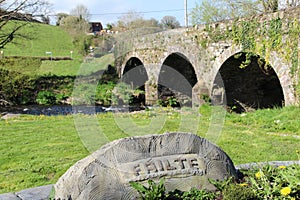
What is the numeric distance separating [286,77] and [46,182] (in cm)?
712

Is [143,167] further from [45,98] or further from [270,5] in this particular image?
[45,98]

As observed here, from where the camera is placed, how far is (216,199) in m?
3.30

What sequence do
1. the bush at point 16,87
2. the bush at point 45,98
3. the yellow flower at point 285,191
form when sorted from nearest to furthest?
1. the yellow flower at point 285,191
2. the bush at point 16,87
3. the bush at point 45,98

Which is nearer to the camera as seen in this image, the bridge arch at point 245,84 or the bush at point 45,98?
the bridge arch at point 245,84

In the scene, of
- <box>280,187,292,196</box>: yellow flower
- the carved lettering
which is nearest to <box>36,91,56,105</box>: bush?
the carved lettering

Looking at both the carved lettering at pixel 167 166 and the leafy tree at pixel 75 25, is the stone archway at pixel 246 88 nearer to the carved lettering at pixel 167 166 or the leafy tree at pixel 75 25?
the carved lettering at pixel 167 166

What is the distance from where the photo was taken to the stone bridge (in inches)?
383

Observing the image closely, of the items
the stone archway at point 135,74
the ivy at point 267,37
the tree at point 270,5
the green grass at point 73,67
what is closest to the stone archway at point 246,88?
the ivy at point 267,37

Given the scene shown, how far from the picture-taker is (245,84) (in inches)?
567

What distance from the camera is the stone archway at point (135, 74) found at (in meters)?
22.1

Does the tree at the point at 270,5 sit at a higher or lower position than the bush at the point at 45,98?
higher

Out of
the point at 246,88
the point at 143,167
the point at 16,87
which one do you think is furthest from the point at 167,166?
the point at 16,87

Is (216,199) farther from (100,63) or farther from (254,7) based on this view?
(100,63)

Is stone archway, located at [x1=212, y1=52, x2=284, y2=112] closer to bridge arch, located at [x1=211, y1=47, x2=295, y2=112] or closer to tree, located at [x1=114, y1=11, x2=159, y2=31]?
bridge arch, located at [x1=211, y1=47, x2=295, y2=112]
